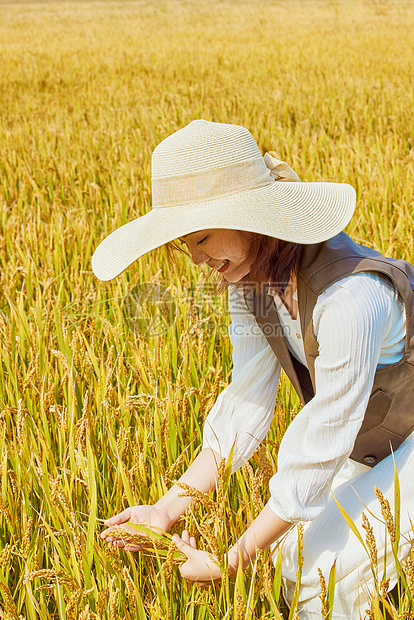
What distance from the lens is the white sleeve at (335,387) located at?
0.91m

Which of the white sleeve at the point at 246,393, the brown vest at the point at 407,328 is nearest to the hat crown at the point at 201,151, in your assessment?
the brown vest at the point at 407,328

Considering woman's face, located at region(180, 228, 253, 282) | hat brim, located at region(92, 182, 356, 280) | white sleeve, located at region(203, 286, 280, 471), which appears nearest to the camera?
hat brim, located at region(92, 182, 356, 280)

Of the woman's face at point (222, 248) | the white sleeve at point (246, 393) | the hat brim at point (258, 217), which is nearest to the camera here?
the hat brim at point (258, 217)

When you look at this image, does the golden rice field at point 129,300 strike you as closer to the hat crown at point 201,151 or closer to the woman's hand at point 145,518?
the woman's hand at point 145,518

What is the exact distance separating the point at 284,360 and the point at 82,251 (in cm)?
142

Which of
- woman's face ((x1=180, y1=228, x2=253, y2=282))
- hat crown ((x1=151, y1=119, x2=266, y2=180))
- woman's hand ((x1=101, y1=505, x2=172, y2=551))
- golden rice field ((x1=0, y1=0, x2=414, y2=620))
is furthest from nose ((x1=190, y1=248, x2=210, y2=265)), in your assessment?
woman's hand ((x1=101, y1=505, x2=172, y2=551))

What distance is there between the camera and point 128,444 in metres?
1.28

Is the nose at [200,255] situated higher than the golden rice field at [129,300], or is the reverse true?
the nose at [200,255]

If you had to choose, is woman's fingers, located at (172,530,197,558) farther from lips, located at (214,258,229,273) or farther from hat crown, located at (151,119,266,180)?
hat crown, located at (151,119,266,180)

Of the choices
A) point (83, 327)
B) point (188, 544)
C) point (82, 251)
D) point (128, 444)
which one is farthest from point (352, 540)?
point (82, 251)

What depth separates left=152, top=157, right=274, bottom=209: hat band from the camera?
3.11ft

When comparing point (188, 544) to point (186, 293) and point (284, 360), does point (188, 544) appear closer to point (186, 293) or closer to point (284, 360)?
point (284, 360)

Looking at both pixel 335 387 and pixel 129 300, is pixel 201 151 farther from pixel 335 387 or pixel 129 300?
pixel 129 300

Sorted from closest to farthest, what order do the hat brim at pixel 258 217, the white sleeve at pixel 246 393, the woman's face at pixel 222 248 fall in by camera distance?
the hat brim at pixel 258 217 → the woman's face at pixel 222 248 → the white sleeve at pixel 246 393
